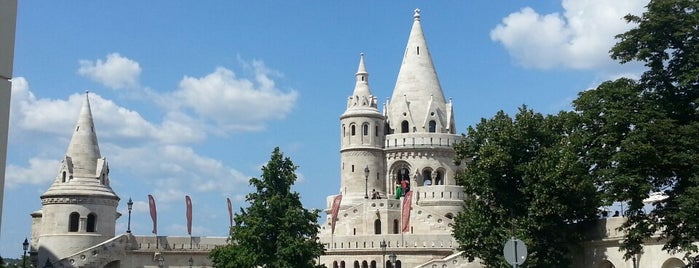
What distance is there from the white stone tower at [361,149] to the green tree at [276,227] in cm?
2393

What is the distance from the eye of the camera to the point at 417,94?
216 feet

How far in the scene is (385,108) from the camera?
221 ft

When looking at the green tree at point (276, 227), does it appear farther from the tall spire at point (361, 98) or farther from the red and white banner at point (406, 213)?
the tall spire at point (361, 98)

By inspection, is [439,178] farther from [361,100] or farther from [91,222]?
[91,222]

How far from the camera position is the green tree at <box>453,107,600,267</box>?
1266 inches

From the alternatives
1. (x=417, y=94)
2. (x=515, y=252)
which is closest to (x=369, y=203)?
(x=417, y=94)

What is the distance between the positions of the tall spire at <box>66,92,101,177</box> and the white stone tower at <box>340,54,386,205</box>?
1981 centimetres

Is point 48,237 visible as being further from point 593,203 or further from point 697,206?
point 697,206

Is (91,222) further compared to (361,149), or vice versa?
(361,149)

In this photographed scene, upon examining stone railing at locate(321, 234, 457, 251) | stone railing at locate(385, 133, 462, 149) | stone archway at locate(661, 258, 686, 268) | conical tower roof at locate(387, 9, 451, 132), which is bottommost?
stone archway at locate(661, 258, 686, 268)

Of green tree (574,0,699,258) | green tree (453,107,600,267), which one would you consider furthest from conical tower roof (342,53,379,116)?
green tree (574,0,699,258)

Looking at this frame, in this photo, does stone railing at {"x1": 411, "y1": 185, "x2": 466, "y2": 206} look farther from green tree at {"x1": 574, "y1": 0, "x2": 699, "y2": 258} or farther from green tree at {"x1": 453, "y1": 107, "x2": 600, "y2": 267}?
green tree at {"x1": 574, "y1": 0, "x2": 699, "y2": 258}

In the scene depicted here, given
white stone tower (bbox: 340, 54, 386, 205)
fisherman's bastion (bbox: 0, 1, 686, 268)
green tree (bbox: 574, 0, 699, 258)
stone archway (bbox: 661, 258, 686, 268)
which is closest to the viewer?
green tree (bbox: 574, 0, 699, 258)

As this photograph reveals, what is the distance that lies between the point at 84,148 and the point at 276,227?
18.5 metres
